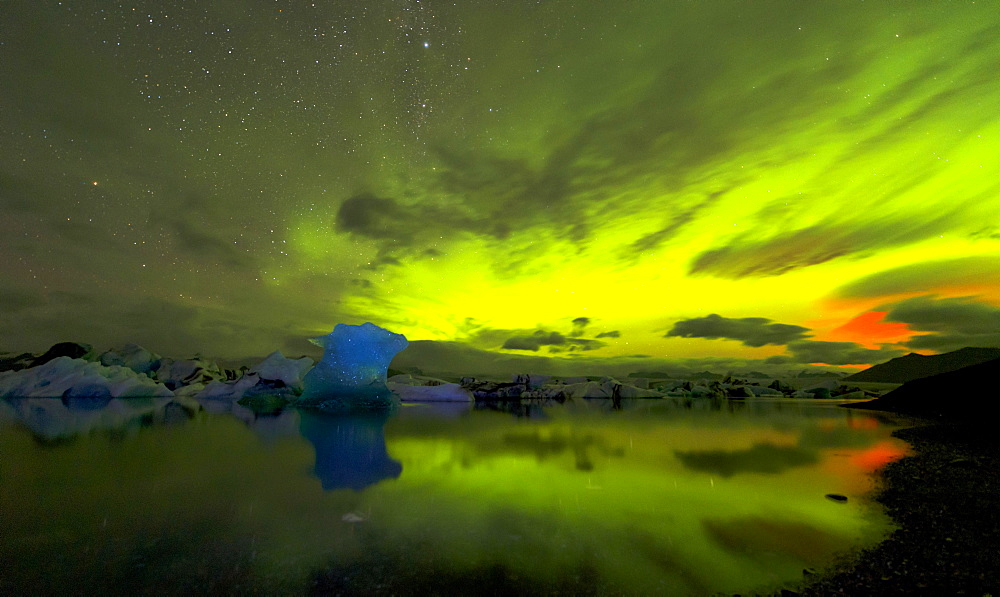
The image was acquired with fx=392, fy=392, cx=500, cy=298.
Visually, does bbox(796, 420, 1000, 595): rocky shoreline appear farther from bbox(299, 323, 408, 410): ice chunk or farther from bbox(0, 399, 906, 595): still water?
bbox(299, 323, 408, 410): ice chunk

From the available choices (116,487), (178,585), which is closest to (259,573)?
(178,585)

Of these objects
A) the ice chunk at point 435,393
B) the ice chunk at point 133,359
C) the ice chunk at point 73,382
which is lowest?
the ice chunk at point 435,393

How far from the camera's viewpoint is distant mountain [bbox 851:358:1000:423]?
13.7 metres

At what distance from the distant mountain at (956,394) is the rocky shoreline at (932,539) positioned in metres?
10.6

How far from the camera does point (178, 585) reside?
2.61 m

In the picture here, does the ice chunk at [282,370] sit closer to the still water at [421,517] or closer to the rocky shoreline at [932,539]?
the still water at [421,517]

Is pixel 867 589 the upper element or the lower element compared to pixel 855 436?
upper

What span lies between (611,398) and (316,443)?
29880 mm

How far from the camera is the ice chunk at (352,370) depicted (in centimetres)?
2053

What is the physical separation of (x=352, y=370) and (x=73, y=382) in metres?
20.9

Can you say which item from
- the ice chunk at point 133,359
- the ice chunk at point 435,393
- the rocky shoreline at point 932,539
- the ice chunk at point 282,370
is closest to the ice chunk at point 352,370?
the ice chunk at point 282,370

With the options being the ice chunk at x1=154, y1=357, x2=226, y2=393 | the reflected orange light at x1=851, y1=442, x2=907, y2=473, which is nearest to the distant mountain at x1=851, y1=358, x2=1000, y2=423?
the reflected orange light at x1=851, y1=442, x2=907, y2=473

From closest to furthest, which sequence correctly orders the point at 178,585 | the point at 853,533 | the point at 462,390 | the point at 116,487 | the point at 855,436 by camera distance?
the point at 178,585 → the point at 853,533 → the point at 116,487 → the point at 855,436 → the point at 462,390

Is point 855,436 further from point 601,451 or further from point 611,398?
point 611,398
